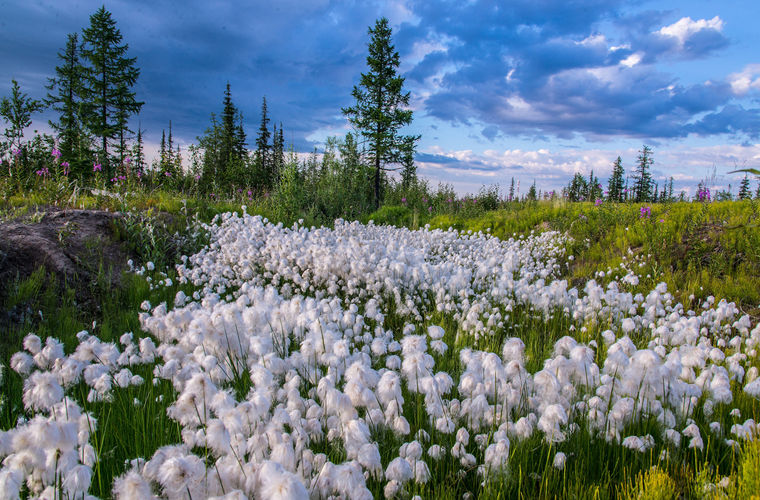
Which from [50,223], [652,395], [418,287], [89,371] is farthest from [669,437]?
[50,223]

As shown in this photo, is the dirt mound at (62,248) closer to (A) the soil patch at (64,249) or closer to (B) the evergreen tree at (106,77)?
(A) the soil patch at (64,249)

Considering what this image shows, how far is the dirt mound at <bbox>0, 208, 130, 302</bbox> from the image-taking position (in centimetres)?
588

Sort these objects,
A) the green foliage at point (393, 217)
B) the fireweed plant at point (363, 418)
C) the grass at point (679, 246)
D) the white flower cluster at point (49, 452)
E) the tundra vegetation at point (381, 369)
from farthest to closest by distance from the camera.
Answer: the green foliage at point (393, 217) < the grass at point (679, 246) < the tundra vegetation at point (381, 369) < the fireweed plant at point (363, 418) < the white flower cluster at point (49, 452)

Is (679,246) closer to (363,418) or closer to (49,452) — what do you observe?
(363,418)

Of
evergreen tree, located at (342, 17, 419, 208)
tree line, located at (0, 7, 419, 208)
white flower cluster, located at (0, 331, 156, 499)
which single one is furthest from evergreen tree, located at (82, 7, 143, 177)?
white flower cluster, located at (0, 331, 156, 499)

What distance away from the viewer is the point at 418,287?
6.21 metres

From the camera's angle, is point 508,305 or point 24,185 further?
point 24,185

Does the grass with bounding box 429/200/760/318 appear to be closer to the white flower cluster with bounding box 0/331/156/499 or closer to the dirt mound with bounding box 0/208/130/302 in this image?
the white flower cluster with bounding box 0/331/156/499

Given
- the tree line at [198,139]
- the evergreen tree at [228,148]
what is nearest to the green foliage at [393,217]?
the tree line at [198,139]

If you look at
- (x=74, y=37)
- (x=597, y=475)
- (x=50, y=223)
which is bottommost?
(x=597, y=475)

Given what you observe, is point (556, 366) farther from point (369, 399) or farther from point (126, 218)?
point (126, 218)

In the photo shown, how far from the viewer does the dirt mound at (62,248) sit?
5.88 m

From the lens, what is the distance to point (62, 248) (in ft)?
21.0

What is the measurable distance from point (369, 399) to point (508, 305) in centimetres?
386
